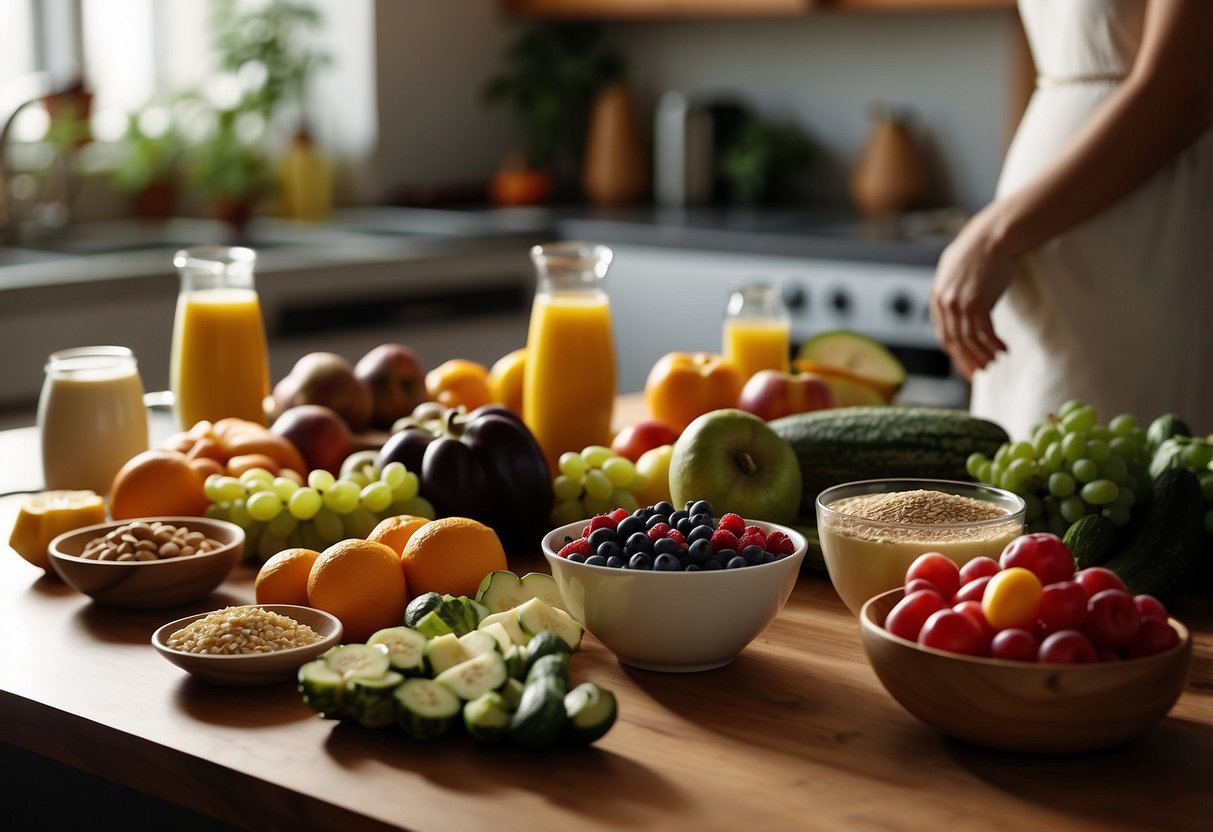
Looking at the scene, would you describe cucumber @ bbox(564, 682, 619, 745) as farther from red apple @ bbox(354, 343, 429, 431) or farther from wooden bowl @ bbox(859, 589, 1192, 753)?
red apple @ bbox(354, 343, 429, 431)

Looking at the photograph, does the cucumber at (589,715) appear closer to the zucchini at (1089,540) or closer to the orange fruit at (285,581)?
the orange fruit at (285,581)

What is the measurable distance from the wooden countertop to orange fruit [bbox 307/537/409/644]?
0.09 m

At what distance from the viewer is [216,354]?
167cm

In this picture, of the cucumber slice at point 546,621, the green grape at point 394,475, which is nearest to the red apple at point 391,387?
the green grape at point 394,475

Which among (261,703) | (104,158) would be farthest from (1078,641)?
(104,158)

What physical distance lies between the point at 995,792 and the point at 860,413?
0.68m

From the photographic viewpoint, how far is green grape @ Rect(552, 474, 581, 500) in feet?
4.44

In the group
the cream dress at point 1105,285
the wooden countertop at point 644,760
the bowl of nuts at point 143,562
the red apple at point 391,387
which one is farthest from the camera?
the cream dress at point 1105,285

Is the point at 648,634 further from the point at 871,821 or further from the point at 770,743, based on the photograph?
the point at 871,821

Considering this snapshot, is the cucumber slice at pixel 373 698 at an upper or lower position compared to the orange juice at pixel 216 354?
lower

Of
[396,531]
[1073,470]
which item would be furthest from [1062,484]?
[396,531]

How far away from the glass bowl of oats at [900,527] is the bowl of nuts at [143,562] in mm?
487

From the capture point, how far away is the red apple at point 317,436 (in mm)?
1531

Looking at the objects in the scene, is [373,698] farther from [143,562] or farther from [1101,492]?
[1101,492]
